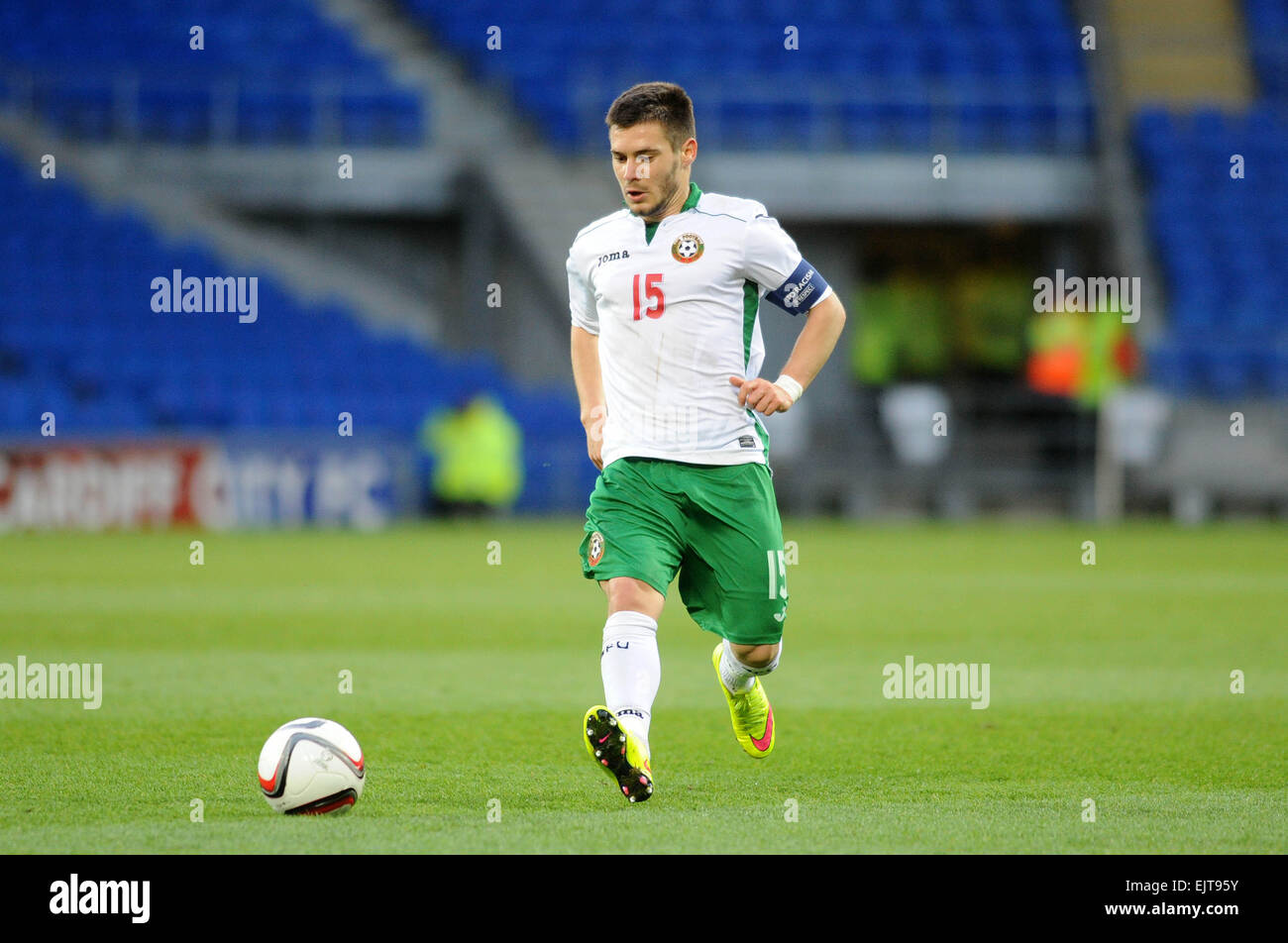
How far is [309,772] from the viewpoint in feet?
17.9

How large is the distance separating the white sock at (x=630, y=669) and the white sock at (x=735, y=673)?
617 mm

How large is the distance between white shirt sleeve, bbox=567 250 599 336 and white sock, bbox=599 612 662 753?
1112 millimetres

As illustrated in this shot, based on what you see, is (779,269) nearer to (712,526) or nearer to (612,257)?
(612,257)

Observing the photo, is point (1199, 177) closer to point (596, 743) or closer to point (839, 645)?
point (839, 645)

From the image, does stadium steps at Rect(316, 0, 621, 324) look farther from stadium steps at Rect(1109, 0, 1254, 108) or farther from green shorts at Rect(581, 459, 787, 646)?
green shorts at Rect(581, 459, 787, 646)

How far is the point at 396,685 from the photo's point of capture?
8.71 metres

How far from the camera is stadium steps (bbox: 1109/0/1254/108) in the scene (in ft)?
93.1

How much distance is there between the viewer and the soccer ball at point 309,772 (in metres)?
5.44

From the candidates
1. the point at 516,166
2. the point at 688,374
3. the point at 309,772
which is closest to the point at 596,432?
the point at 688,374

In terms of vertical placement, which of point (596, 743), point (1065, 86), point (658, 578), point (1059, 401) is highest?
point (1065, 86)

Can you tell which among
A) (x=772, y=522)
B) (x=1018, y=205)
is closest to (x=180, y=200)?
(x=1018, y=205)

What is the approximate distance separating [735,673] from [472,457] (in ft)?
52.1
